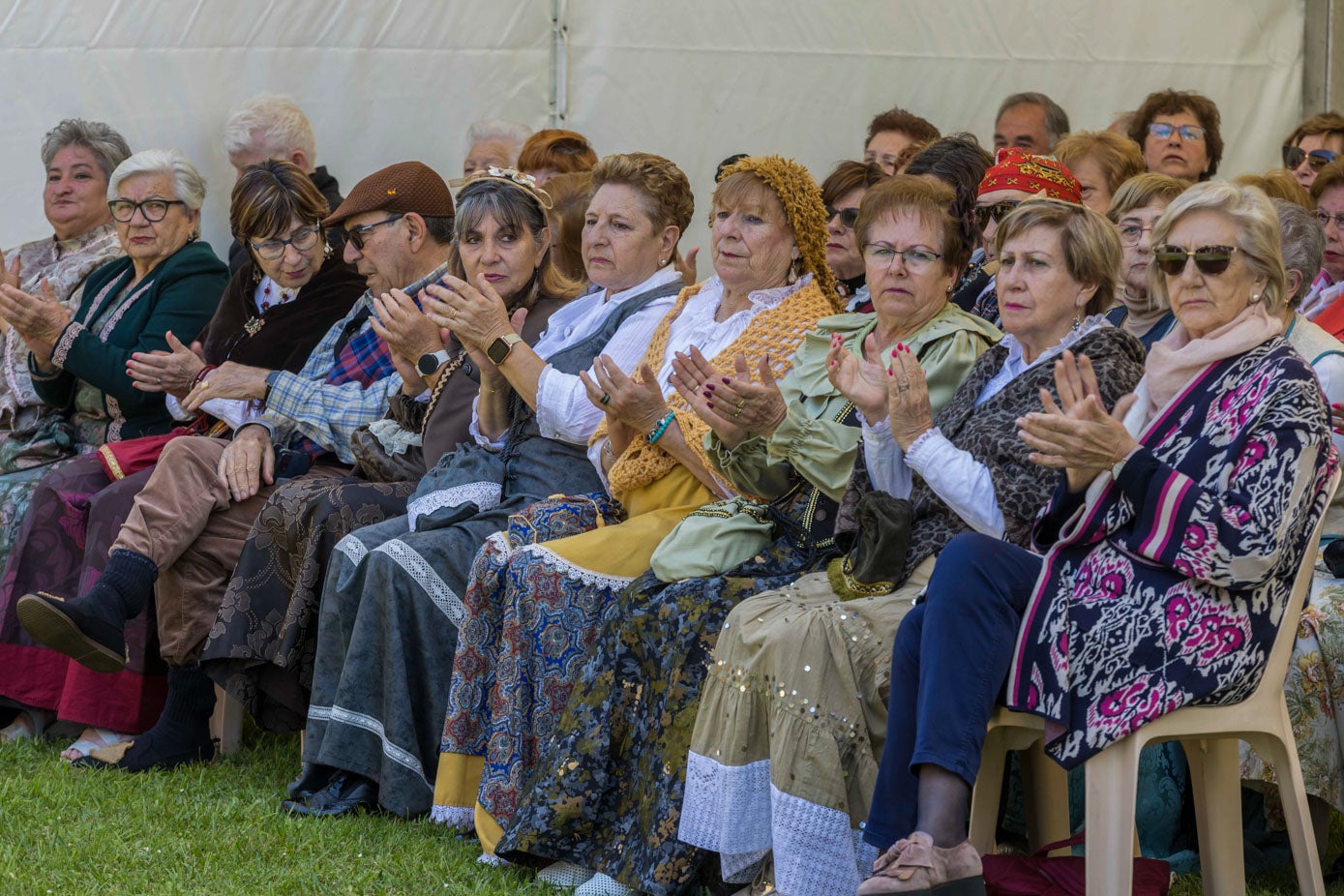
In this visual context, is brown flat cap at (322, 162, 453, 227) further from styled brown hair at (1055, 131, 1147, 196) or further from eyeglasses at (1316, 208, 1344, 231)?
eyeglasses at (1316, 208, 1344, 231)

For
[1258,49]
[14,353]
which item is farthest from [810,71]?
[14,353]

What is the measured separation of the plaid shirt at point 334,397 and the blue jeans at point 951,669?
2.50 m

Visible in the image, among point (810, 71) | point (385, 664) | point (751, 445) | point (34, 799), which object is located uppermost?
point (810, 71)

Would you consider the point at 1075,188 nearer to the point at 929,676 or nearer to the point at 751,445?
the point at 751,445

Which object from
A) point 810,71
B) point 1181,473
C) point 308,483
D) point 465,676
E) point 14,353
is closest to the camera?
point 1181,473

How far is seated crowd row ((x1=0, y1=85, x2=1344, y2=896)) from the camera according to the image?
124 inches

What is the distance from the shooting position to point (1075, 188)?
452 cm

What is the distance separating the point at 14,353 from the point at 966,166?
3659 mm

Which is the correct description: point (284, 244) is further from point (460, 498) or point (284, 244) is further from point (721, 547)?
point (721, 547)

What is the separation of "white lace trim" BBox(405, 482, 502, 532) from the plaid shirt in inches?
24.5

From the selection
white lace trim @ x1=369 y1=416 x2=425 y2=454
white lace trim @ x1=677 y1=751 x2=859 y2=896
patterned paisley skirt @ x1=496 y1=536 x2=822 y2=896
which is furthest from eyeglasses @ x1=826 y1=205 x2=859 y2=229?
white lace trim @ x1=677 y1=751 x2=859 y2=896

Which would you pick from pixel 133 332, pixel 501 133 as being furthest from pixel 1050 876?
pixel 501 133

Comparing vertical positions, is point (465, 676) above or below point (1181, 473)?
below

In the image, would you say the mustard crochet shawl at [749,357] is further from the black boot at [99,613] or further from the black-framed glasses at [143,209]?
the black-framed glasses at [143,209]
